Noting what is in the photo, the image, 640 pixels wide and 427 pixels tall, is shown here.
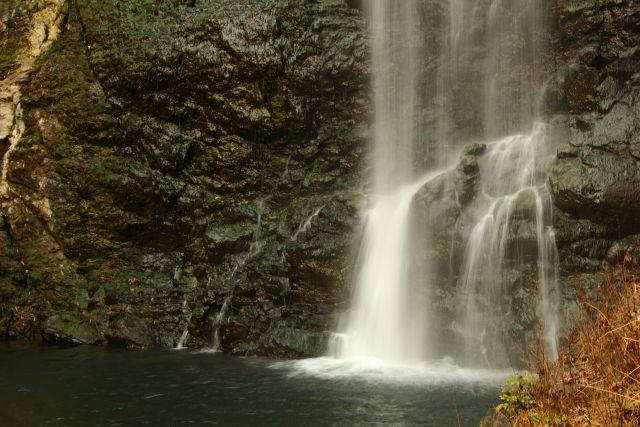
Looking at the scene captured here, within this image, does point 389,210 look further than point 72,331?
No

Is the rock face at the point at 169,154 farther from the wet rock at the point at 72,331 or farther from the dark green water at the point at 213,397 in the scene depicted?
the dark green water at the point at 213,397

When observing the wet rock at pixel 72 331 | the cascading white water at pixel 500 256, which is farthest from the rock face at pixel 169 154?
the cascading white water at pixel 500 256

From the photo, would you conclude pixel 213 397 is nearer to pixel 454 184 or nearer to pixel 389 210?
pixel 389 210

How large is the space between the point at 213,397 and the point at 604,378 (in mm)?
8616

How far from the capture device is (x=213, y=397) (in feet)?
35.9

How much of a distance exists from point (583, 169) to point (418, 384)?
236 inches

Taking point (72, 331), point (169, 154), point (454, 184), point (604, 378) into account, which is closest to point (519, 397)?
point (604, 378)

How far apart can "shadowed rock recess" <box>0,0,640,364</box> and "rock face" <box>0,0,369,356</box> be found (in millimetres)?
45

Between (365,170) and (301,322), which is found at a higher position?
(365,170)

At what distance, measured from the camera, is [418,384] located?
11.3m

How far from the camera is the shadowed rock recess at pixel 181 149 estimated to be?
16.3 metres

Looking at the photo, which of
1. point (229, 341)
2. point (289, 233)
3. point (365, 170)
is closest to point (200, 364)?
point (229, 341)

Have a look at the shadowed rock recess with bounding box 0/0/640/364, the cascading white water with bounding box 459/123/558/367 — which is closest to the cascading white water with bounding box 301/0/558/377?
the cascading white water with bounding box 459/123/558/367

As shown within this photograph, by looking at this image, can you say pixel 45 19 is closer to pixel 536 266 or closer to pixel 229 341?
pixel 229 341
